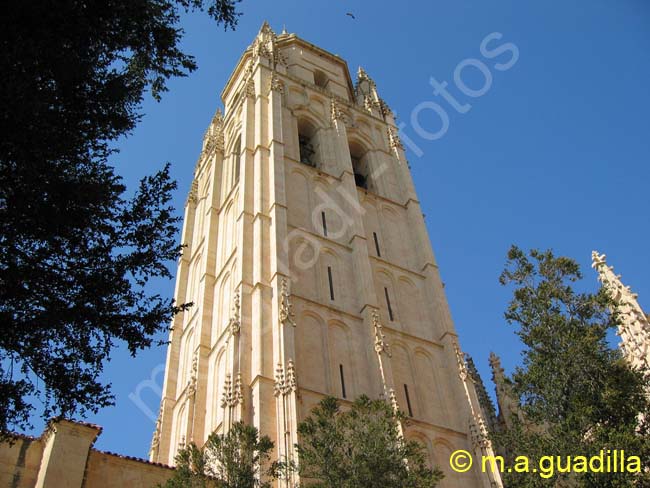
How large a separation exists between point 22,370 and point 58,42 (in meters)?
4.67

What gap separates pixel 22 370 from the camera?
365 inches

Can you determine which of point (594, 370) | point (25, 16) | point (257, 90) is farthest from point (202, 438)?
point (257, 90)

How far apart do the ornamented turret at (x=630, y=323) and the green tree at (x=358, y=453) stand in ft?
44.5

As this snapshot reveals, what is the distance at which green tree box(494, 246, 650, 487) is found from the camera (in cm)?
1363

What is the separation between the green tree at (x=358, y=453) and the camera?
37.6 feet

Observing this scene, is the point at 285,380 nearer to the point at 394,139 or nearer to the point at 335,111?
the point at 335,111

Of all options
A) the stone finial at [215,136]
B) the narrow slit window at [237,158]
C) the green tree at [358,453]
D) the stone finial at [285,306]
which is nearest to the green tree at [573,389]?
the green tree at [358,453]

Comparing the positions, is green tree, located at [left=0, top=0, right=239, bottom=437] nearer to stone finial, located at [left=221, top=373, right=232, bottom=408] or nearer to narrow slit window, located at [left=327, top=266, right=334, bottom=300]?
stone finial, located at [left=221, top=373, right=232, bottom=408]

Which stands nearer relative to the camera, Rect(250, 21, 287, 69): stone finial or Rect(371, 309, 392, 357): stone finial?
Rect(371, 309, 392, 357): stone finial

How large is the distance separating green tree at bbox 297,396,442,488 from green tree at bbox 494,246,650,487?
125 inches

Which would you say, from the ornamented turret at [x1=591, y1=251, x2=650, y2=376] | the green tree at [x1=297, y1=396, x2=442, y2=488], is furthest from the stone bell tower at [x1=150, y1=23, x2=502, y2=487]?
the ornamented turret at [x1=591, y1=251, x2=650, y2=376]

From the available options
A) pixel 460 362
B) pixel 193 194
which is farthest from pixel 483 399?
→ pixel 193 194

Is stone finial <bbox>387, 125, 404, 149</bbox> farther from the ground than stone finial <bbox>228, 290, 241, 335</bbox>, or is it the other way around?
stone finial <bbox>387, 125, 404, 149</bbox>

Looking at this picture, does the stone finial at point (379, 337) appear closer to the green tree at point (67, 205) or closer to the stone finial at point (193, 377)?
the stone finial at point (193, 377)
